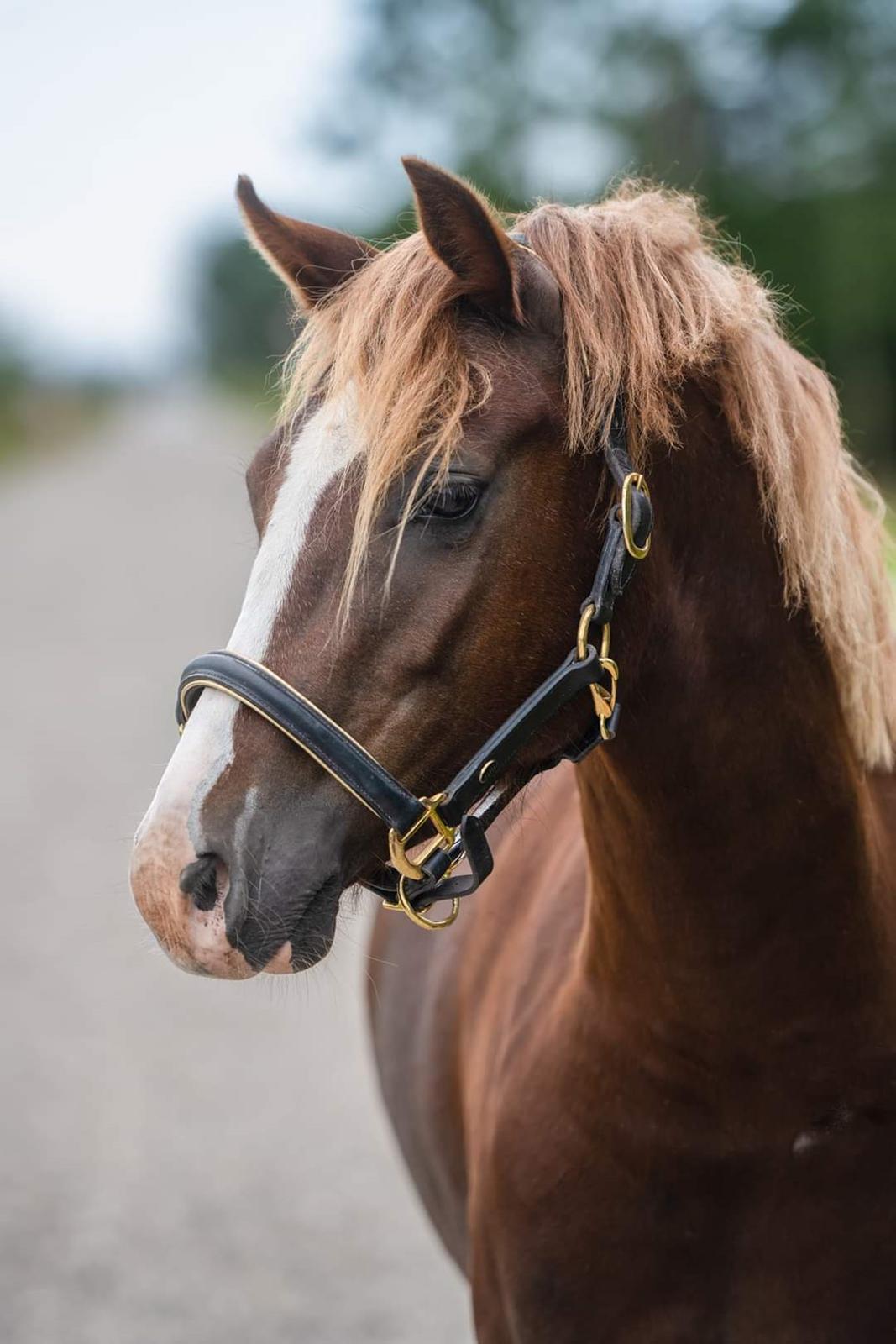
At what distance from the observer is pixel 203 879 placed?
4.88 ft

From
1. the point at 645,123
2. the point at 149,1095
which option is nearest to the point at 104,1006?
the point at 149,1095

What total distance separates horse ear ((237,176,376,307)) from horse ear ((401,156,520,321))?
1.02 feet

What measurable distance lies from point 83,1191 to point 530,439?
3.62 m

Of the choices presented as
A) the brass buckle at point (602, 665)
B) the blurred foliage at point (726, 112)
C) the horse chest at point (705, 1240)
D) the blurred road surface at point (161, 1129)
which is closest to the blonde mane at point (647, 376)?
the brass buckle at point (602, 665)

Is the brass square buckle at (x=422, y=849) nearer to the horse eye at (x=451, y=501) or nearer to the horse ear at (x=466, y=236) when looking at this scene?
the horse eye at (x=451, y=501)

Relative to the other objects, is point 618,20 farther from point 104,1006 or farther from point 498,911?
point 498,911

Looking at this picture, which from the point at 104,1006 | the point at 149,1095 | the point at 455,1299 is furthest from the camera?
the point at 104,1006

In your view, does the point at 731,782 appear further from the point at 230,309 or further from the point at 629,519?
the point at 230,309

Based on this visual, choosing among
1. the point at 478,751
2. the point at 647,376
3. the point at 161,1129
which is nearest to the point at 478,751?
the point at 478,751

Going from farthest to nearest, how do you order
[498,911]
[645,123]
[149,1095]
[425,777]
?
[645,123]
[149,1095]
[498,911]
[425,777]

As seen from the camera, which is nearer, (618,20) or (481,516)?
(481,516)

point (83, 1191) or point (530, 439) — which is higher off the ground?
point (530, 439)

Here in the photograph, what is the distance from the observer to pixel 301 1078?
195 inches

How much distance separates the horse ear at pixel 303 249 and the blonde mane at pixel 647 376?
0.08 metres
